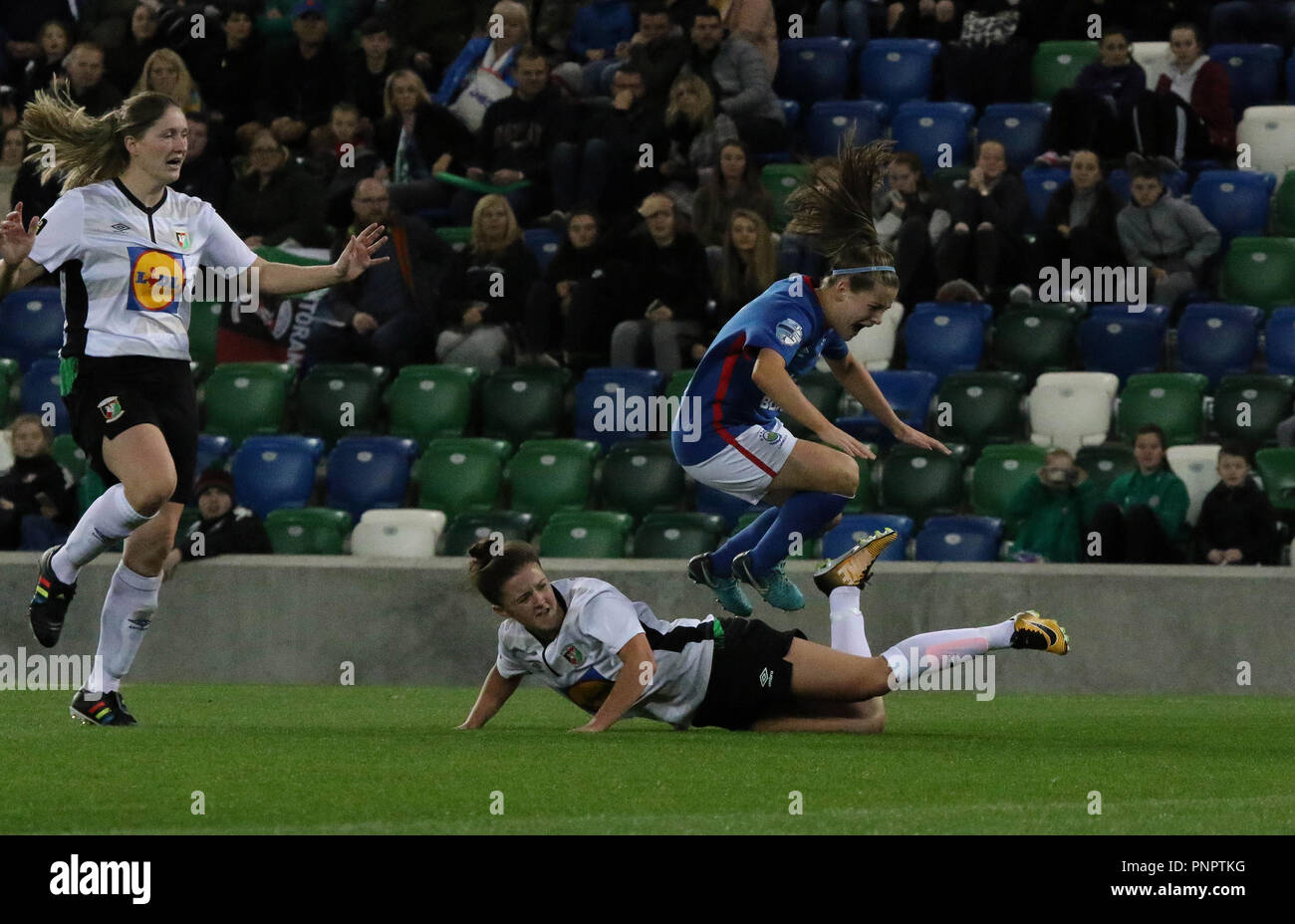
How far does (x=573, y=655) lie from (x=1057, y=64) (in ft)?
31.9

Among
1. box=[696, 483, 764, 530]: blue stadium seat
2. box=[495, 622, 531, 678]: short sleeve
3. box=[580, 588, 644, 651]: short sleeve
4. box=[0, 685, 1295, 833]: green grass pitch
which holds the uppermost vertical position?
box=[696, 483, 764, 530]: blue stadium seat

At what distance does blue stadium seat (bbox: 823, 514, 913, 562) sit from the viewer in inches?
537

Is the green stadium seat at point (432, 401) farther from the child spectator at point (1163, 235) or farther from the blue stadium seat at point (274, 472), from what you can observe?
the child spectator at point (1163, 235)

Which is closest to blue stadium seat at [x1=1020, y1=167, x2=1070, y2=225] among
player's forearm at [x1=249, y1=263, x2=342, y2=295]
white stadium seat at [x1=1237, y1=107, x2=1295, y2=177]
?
white stadium seat at [x1=1237, y1=107, x2=1295, y2=177]

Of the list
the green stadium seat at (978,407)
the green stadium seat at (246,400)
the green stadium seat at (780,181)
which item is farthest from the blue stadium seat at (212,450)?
the green stadium seat at (978,407)

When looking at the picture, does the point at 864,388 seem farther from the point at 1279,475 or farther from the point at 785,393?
the point at 1279,475

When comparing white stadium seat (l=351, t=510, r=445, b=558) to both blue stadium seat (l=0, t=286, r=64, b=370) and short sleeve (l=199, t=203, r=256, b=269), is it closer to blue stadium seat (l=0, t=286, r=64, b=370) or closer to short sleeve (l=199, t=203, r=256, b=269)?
blue stadium seat (l=0, t=286, r=64, b=370)

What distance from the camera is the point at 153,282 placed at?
8.65m

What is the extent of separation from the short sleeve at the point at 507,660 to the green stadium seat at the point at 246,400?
6.95 metres

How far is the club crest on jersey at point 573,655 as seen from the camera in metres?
8.42

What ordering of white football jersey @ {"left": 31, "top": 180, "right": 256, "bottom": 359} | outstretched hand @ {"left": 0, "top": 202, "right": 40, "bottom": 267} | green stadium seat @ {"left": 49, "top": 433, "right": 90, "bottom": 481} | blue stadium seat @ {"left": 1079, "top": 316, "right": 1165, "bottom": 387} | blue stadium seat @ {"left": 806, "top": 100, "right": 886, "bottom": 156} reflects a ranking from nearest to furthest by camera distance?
outstretched hand @ {"left": 0, "top": 202, "right": 40, "bottom": 267} < white football jersey @ {"left": 31, "top": 180, "right": 256, "bottom": 359} < blue stadium seat @ {"left": 1079, "top": 316, "right": 1165, "bottom": 387} < green stadium seat @ {"left": 49, "top": 433, "right": 90, "bottom": 481} < blue stadium seat @ {"left": 806, "top": 100, "right": 886, "bottom": 156}

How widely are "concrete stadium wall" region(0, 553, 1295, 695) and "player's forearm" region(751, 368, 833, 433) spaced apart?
3.97 metres

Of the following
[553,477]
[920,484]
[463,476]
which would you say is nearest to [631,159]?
[553,477]

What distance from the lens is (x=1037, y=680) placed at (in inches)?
506
